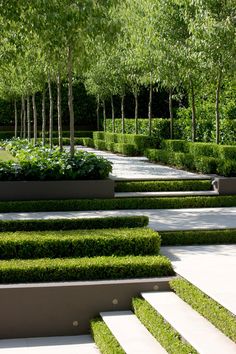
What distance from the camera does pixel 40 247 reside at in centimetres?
926

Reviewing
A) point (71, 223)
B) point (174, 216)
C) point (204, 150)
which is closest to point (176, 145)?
point (204, 150)

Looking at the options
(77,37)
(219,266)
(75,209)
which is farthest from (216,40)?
(219,266)

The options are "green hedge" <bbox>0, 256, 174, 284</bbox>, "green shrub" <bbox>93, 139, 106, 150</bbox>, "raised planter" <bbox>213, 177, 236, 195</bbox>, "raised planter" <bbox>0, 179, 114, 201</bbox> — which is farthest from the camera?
"green shrub" <bbox>93, 139, 106, 150</bbox>

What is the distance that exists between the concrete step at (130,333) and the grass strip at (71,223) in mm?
2675

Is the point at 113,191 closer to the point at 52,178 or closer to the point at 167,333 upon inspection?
the point at 52,178

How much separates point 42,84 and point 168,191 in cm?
1311

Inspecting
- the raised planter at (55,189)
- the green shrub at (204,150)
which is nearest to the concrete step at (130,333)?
the raised planter at (55,189)

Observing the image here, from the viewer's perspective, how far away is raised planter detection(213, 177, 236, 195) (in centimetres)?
1548

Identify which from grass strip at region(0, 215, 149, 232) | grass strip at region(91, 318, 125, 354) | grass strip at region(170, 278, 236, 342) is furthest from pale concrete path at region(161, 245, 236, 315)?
grass strip at region(91, 318, 125, 354)

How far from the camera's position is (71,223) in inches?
417

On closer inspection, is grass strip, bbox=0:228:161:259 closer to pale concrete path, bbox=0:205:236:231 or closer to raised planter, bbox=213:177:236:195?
pale concrete path, bbox=0:205:236:231

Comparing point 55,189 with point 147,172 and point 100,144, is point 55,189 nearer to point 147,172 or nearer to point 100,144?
point 147,172

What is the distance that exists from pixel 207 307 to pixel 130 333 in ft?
3.13

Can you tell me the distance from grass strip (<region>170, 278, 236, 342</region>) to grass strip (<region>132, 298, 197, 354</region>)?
43 centimetres
